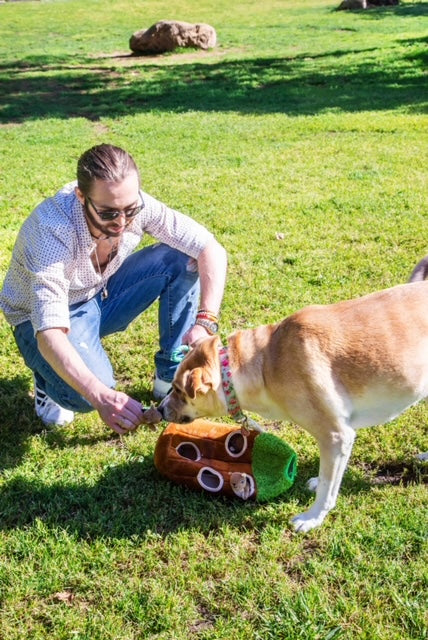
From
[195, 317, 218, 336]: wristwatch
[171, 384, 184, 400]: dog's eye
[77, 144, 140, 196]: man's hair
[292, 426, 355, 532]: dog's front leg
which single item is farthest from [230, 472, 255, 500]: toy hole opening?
[77, 144, 140, 196]: man's hair

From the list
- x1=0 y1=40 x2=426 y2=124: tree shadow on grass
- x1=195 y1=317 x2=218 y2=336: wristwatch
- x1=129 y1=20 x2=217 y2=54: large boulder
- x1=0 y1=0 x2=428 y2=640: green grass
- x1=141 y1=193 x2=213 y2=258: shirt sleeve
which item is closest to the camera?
x1=0 y1=0 x2=428 y2=640: green grass

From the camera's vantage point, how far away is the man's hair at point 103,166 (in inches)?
147

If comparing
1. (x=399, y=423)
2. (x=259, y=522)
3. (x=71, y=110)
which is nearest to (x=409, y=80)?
(x=71, y=110)

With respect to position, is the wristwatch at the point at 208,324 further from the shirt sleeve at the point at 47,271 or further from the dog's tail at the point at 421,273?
the dog's tail at the point at 421,273

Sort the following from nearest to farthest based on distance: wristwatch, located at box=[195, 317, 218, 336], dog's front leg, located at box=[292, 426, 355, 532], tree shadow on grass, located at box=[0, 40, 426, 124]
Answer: dog's front leg, located at box=[292, 426, 355, 532] → wristwatch, located at box=[195, 317, 218, 336] → tree shadow on grass, located at box=[0, 40, 426, 124]

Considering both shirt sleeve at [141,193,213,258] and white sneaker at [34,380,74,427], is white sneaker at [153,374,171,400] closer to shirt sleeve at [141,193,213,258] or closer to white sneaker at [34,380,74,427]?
white sneaker at [34,380,74,427]

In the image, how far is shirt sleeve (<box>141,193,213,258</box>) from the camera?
4.55 meters

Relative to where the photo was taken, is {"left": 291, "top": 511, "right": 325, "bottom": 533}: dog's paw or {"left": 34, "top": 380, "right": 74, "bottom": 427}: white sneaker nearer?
{"left": 291, "top": 511, "right": 325, "bottom": 533}: dog's paw

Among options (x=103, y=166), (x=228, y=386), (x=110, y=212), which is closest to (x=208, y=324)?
(x=228, y=386)

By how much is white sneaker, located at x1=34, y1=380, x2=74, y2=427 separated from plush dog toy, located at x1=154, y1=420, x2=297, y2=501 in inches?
35.9

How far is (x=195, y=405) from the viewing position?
369cm

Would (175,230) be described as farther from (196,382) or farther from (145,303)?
(196,382)

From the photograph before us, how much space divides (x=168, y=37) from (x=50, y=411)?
22.4 m

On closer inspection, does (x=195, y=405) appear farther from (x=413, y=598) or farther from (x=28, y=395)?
(x=28, y=395)
